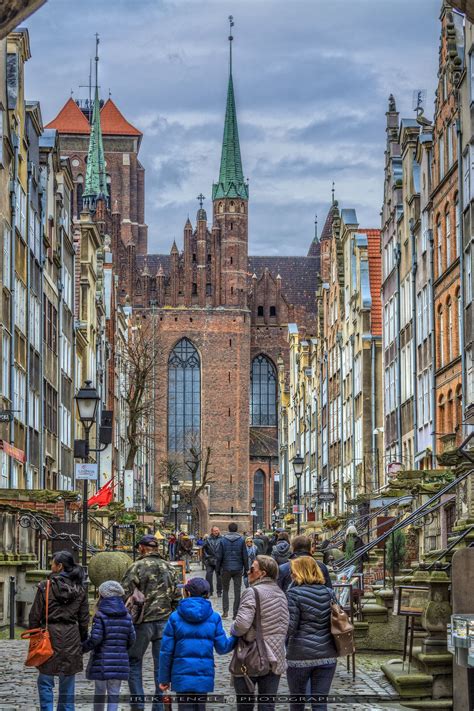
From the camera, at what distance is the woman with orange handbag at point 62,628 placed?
11773 mm

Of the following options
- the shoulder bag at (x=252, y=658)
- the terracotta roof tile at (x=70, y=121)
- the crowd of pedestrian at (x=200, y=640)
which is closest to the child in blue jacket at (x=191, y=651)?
the crowd of pedestrian at (x=200, y=640)

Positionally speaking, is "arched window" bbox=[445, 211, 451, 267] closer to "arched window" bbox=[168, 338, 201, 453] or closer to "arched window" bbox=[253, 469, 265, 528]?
"arched window" bbox=[168, 338, 201, 453]

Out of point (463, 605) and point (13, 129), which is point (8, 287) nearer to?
point (13, 129)

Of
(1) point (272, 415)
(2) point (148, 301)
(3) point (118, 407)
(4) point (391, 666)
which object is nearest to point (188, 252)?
(2) point (148, 301)

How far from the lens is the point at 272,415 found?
118m

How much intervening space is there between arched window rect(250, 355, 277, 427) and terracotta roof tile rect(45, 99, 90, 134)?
2823 cm

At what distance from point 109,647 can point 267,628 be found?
1.48 m

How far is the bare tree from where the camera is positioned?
5262 cm

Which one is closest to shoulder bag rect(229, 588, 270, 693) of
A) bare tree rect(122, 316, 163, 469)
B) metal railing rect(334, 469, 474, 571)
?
metal railing rect(334, 469, 474, 571)

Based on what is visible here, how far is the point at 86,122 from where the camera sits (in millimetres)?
133000

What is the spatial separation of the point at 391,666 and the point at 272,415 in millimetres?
102776

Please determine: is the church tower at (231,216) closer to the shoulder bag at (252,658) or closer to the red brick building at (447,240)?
the red brick building at (447,240)

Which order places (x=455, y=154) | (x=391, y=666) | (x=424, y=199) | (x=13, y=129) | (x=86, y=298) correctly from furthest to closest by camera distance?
(x=86, y=298) → (x=424, y=199) → (x=13, y=129) → (x=455, y=154) → (x=391, y=666)

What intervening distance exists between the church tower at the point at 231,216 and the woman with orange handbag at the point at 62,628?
10071cm
